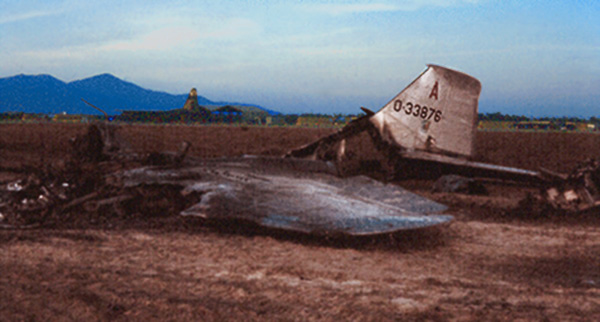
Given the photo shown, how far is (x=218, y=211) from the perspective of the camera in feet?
23.9

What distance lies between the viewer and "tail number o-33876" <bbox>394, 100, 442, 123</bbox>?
441 inches

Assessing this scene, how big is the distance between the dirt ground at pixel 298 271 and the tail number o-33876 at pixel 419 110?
242cm

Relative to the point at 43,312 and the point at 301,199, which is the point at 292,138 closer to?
the point at 301,199

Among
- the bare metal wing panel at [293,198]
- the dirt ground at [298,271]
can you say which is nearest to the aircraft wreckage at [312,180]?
the bare metal wing panel at [293,198]

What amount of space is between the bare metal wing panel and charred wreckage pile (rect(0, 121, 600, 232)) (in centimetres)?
7

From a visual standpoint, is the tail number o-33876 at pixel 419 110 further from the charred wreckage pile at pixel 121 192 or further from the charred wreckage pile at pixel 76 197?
the charred wreckage pile at pixel 76 197

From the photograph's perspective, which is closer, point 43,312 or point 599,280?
point 43,312

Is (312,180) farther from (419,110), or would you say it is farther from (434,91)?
(434,91)

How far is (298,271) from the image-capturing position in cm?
579

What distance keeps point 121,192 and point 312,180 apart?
4.09 m

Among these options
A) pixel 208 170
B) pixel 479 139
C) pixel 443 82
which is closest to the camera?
pixel 208 170

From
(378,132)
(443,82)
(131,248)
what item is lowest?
(131,248)

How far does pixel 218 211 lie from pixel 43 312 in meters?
3.56

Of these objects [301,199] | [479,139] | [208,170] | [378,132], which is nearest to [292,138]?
[479,139]
